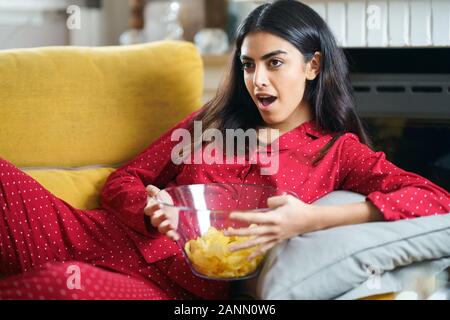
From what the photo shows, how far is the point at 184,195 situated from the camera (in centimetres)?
137

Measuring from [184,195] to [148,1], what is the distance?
2.00 m

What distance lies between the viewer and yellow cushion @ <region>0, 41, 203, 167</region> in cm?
169

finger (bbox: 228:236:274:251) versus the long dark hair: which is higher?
the long dark hair

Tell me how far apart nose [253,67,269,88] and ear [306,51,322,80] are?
13cm

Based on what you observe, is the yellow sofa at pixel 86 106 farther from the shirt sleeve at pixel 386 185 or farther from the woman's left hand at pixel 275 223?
the woman's left hand at pixel 275 223

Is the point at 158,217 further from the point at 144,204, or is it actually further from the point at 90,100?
the point at 90,100

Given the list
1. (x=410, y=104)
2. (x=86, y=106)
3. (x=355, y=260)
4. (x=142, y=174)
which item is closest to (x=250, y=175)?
(x=142, y=174)

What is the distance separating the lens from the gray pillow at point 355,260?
3.75ft

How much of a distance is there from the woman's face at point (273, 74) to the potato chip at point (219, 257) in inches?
14.9

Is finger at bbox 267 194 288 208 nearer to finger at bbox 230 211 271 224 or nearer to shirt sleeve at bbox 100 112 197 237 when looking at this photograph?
finger at bbox 230 211 271 224

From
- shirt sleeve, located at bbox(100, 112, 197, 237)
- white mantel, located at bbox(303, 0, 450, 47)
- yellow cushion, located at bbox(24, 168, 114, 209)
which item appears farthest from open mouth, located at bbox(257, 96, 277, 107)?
white mantel, located at bbox(303, 0, 450, 47)

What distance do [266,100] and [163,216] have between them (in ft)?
1.27

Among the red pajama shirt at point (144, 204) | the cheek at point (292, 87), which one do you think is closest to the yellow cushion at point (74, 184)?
the red pajama shirt at point (144, 204)

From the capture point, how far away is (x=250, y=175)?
1.51 metres
